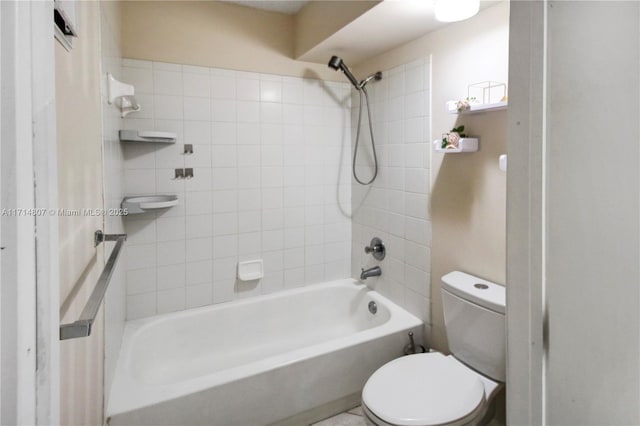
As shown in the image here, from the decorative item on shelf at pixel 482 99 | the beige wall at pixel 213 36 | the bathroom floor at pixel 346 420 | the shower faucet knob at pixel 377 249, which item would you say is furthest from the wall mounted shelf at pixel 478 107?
the bathroom floor at pixel 346 420

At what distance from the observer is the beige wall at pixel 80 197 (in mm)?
691

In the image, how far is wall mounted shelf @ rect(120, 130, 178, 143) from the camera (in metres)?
1.80

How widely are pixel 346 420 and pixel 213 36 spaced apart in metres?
2.38

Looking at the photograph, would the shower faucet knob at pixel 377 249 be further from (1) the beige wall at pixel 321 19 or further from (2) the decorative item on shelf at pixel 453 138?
(1) the beige wall at pixel 321 19

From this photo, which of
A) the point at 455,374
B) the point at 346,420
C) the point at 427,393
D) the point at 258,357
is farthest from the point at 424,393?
the point at 258,357

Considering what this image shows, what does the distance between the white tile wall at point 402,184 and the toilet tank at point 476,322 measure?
346mm

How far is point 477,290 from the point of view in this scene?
154 centimetres

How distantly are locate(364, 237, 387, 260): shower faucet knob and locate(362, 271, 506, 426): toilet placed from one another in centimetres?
64

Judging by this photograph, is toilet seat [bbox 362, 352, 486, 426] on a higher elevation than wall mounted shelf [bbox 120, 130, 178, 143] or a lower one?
lower

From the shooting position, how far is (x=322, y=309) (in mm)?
2504

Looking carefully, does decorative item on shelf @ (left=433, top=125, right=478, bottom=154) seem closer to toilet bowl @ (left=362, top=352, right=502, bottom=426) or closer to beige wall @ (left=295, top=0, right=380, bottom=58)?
beige wall @ (left=295, top=0, right=380, bottom=58)

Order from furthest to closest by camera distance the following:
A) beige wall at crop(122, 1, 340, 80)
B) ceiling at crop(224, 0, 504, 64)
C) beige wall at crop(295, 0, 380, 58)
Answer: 1. beige wall at crop(122, 1, 340, 80)
2. beige wall at crop(295, 0, 380, 58)
3. ceiling at crop(224, 0, 504, 64)

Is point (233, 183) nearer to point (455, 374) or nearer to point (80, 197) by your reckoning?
point (80, 197)

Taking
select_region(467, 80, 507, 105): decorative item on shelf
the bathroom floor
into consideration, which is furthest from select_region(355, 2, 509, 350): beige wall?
the bathroom floor
